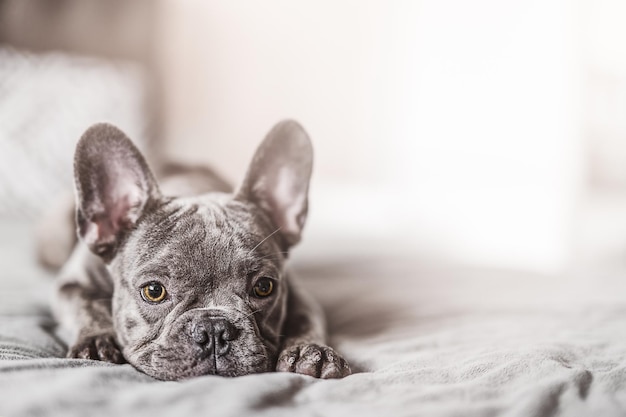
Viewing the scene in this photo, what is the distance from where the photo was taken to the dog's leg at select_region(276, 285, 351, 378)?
54.4 inches

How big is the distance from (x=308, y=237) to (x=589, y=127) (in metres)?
2.55

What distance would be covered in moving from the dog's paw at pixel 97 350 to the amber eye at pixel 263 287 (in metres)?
0.37

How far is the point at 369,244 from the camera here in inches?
126

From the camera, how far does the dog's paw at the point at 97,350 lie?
4.84 feet

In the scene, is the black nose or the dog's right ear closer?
the black nose

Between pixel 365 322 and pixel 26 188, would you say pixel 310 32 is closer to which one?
pixel 26 188

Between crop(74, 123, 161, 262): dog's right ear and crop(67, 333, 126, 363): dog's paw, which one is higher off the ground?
crop(74, 123, 161, 262): dog's right ear

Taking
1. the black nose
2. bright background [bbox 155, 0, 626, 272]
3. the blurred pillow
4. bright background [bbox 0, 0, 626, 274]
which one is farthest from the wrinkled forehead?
bright background [bbox 155, 0, 626, 272]

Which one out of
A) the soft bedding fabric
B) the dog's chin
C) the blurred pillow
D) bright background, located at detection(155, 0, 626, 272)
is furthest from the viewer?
bright background, located at detection(155, 0, 626, 272)

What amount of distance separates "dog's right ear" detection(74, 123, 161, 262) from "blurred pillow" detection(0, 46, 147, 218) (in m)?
0.86

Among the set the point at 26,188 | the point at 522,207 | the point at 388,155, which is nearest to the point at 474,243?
the point at 522,207

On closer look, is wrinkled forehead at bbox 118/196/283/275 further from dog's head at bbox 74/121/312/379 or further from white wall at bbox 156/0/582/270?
white wall at bbox 156/0/582/270

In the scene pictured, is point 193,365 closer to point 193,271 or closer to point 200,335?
point 200,335

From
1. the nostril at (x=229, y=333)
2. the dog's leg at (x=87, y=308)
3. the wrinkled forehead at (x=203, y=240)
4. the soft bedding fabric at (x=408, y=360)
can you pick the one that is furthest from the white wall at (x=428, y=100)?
the nostril at (x=229, y=333)
